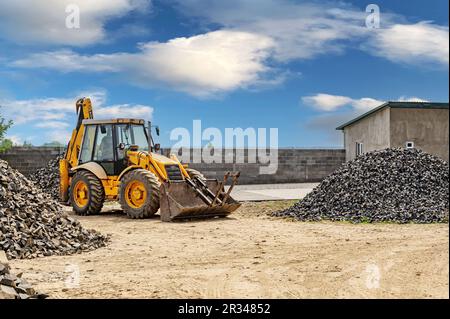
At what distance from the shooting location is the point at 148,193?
13.1 metres

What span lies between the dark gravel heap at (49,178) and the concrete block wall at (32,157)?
850 millimetres

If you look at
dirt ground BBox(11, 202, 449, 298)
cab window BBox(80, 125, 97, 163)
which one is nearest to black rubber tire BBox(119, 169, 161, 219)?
dirt ground BBox(11, 202, 449, 298)

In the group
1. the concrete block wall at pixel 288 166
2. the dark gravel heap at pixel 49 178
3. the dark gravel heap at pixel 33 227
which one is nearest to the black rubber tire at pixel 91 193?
the dark gravel heap at pixel 33 227

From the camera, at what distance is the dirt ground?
6.36 m

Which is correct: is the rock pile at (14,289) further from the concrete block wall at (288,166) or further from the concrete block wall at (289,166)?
the concrete block wall at (289,166)

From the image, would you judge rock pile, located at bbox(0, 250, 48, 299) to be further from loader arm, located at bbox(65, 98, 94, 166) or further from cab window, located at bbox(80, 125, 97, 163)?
loader arm, located at bbox(65, 98, 94, 166)

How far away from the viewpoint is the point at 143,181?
1322 centimetres

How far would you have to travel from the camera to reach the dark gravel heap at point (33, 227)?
891 centimetres

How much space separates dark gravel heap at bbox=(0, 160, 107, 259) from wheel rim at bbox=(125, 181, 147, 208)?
9.83ft

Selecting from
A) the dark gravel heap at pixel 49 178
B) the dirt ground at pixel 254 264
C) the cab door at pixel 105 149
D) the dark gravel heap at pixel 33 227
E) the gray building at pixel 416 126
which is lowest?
the dirt ground at pixel 254 264

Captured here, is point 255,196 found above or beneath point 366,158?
beneath
